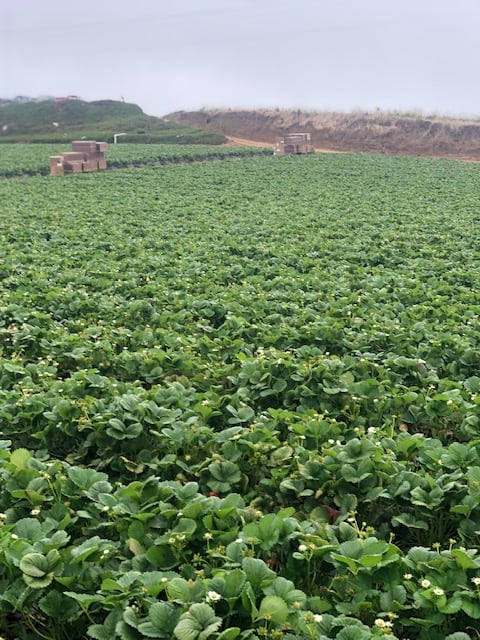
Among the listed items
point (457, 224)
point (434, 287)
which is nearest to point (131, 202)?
point (457, 224)

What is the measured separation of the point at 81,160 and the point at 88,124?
5262 centimetres

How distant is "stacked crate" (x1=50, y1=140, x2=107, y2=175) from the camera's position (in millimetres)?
29016

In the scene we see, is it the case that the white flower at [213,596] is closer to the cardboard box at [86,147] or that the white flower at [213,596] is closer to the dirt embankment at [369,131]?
the cardboard box at [86,147]

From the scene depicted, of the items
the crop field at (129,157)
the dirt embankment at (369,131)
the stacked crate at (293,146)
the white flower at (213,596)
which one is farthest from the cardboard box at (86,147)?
the white flower at (213,596)

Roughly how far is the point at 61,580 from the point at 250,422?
223 cm

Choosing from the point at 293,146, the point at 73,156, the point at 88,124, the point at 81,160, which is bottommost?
the point at 81,160

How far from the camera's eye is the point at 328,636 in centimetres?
244

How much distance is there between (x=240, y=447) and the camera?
12.9 feet

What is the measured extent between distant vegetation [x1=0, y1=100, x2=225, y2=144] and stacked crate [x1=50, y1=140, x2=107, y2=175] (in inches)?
964

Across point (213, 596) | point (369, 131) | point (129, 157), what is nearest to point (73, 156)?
point (129, 157)

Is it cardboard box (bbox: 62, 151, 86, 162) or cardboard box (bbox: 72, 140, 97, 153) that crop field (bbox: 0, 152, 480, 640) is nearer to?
cardboard box (bbox: 62, 151, 86, 162)

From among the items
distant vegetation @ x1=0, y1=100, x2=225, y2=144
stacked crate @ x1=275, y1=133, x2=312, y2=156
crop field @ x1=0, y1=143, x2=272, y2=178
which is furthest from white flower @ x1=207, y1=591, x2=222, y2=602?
distant vegetation @ x1=0, y1=100, x2=225, y2=144

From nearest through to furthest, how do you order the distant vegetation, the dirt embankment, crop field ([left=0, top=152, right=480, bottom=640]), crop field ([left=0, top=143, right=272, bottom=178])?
crop field ([left=0, top=152, right=480, bottom=640]) < crop field ([left=0, top=143, right=272, bottom=178]) < the dirt embankment < the distant vegetation

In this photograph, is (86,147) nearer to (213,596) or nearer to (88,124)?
(213,596)
